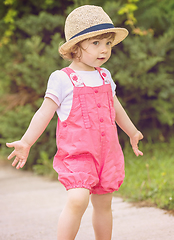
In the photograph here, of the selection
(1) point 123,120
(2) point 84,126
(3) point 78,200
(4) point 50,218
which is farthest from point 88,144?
(4) point 50,218

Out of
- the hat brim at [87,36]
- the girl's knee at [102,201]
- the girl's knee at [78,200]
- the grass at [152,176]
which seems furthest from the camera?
the grass at [152,176]

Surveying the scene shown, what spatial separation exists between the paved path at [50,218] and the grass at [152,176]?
14 centimetres

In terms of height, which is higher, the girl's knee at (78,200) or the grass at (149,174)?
the girl's knee at (78,200)

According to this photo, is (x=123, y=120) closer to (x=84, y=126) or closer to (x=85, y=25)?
(x=84, y=126)

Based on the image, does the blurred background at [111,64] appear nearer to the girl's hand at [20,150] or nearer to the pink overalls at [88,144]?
the pink overalls at [88,144]

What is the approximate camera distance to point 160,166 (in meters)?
4.29

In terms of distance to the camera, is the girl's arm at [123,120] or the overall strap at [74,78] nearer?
the overall strap at [74,78]

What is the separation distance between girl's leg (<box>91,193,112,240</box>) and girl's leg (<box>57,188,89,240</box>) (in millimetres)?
245

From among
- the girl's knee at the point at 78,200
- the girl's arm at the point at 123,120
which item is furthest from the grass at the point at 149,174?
the girl's knee at the point at 78,200

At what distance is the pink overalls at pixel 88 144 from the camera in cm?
212

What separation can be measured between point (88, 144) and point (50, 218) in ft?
4.16

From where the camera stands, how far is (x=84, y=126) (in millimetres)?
2152

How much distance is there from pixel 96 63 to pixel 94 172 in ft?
2.27

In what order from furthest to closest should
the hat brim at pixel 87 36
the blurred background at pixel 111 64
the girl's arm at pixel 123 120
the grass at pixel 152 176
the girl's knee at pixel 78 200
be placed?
the blurred background at pixel 111 64
the grass at pixel 152 176
the girl's arm at pixel 123 120
the hat brim at pixel 87 36
the girl's knee at pixel 78 200
